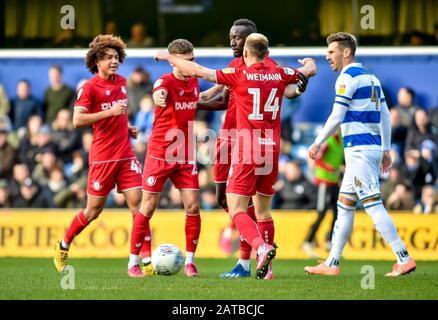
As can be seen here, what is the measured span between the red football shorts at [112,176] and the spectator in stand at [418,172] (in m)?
7.25

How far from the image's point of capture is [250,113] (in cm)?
1143

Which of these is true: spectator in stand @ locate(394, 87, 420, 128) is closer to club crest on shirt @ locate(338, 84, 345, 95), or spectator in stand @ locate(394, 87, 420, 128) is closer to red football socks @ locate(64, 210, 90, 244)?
club crest on shirt @ locate(338, 84, 345, 95)

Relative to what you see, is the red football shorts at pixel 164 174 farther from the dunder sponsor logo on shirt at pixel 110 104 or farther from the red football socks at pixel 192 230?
the dunder sponsor logo on shirt at pixel 110 104

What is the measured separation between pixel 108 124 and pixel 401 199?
724 cm

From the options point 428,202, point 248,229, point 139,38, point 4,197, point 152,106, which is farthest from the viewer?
point 139,38

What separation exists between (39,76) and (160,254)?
9451mm

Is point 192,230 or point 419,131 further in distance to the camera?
point 419,131

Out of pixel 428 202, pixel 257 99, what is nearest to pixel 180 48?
pixel 257 99

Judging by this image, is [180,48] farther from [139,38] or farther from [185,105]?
[139,38]

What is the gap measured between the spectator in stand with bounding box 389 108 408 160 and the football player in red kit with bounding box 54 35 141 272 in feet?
24.6

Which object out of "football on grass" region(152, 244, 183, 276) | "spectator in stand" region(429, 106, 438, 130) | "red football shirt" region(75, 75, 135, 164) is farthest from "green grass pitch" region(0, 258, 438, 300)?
"spectator in stand" region(429, 106, 438, 130)

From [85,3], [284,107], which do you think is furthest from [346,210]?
[85,3]

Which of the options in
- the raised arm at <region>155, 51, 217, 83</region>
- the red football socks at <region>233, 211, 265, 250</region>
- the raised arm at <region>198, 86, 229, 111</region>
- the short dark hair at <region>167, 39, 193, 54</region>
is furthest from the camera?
the raised arm at <region>198, 86, 229, 111</region>

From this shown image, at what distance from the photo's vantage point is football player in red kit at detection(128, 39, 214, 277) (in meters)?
12.3
